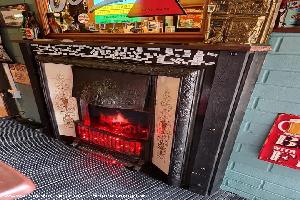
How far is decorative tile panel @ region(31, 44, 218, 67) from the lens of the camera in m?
1.89

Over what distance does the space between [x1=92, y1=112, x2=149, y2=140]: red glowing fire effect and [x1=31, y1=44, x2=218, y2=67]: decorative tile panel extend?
825 mm

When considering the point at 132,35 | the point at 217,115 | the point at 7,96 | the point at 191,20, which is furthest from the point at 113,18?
the point at 7,96

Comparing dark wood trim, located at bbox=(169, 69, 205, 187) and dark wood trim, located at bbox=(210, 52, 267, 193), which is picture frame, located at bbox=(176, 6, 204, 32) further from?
dark wood trim, located at bbox=(210, 52, 267, 193)

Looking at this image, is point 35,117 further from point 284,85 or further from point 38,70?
point 284,85

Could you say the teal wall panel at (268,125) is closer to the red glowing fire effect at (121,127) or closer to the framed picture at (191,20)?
the framed picture at (191,20)

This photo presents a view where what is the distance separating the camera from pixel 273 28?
1761mm

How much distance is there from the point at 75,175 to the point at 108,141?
0.60 m

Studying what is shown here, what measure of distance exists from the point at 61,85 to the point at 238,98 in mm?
2339

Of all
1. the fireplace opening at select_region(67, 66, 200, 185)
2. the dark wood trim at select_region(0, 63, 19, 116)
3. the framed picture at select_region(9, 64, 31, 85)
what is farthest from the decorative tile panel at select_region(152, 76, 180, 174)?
the dark wood trim at select_region(0, 63, 19, 116)

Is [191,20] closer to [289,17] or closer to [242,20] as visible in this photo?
[242,20]

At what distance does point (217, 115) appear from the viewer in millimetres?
1955

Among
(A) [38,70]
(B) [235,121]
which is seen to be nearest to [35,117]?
(A) [38,70]

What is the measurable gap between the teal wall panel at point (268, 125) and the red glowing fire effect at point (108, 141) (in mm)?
1101

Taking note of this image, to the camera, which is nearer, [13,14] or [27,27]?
[27,27]
